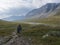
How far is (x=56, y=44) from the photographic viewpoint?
53594 millimetres

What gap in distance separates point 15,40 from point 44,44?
19.8 m

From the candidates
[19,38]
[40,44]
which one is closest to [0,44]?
[19,38]

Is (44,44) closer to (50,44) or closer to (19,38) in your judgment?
(50,44)

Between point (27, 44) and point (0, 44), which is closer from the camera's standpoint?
point (27, 44)

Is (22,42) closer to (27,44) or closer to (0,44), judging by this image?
(27,44)

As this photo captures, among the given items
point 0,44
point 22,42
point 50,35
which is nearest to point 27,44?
point 22,42

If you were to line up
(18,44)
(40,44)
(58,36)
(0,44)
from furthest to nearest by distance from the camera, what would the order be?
(58,36), (40,44), (0,44), (18,44)

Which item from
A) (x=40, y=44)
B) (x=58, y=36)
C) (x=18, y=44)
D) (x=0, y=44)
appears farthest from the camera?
(x=58, y=36)

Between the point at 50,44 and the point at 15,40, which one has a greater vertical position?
the point at 15,40

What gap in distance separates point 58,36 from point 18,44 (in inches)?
1460

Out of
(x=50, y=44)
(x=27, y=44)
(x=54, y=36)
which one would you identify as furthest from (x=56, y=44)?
(x=27, y=44)

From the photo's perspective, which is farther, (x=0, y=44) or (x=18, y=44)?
(x=0, y=44)

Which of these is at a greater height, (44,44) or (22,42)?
(22,42)

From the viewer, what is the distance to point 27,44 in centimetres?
3519
